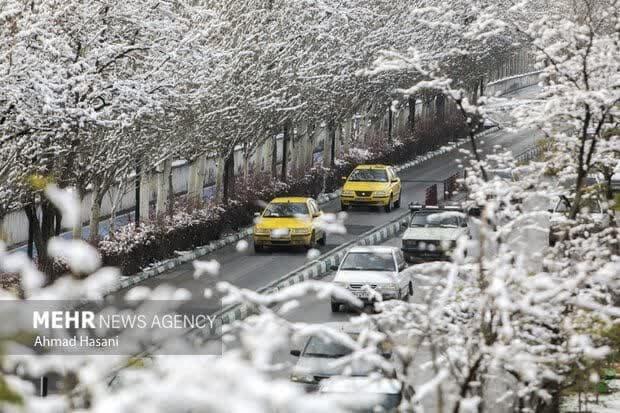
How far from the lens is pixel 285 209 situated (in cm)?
3416

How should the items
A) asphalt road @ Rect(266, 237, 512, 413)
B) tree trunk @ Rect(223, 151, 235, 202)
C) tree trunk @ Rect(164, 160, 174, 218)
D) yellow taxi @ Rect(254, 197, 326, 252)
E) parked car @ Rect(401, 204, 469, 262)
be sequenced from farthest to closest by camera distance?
tree trunk @ Rect(223, 151, 235, 202)
tree trunk @ Rect(164, 160, 174, 218)
yellow taxi @ Rect(254, 197, 326, 252)
parked car @ Rect(401, 204, 469, 262)
asphalt road @ Rect(266, 237, 512, 413)

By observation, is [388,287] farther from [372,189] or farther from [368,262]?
[372,189]

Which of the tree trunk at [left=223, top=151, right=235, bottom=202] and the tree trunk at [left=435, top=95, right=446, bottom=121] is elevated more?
the tree trunk at [left=435, top=95, right=446, bottom=121]

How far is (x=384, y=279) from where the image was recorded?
2589 cm

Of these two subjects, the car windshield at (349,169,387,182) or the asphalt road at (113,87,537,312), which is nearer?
the asphalt road at (113,87,537,312)

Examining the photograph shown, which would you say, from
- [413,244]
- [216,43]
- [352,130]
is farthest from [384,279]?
[352,130]

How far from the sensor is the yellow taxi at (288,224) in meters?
33.2

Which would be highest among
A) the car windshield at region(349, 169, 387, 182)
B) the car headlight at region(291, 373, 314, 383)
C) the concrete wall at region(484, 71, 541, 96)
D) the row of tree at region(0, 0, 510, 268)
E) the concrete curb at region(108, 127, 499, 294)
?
the row of tree at region(0, 0, 510, 268)

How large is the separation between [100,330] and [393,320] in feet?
39.6

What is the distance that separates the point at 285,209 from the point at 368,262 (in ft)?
25.0

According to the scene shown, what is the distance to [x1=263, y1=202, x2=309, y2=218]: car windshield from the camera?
33844mm

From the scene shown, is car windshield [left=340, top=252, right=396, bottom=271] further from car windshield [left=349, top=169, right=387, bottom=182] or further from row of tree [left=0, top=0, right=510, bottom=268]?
car windshield [left=349, top=169, right=387, bottom=182]

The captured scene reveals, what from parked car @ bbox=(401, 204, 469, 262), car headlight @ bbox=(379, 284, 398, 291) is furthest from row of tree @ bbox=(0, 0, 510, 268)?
parked car @ bbox=(401, 204, 469, 262)

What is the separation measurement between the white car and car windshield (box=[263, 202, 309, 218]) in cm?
661
